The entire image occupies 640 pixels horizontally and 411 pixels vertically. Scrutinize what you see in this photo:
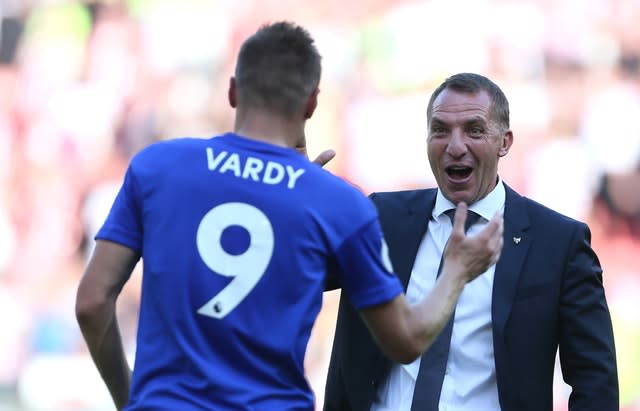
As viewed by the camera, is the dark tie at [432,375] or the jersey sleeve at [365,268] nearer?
the jersey sleeve at [365,268]

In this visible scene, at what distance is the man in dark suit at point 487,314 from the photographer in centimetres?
426

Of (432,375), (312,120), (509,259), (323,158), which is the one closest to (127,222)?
(323,158)

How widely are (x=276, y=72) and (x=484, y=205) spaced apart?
1.53m

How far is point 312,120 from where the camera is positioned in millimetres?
9867

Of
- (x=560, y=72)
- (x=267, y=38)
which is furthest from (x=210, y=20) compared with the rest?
(x=267, y=38)

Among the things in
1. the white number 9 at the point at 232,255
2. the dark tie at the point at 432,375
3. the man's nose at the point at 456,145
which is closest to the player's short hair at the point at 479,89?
the man's nose at the point at 456,145

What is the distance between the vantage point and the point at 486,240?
3.46m

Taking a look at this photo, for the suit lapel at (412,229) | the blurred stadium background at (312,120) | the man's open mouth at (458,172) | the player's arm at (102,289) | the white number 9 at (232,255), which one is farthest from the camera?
the blurred stadium background at (312,120)

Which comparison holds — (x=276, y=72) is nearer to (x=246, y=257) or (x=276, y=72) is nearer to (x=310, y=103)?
(x=310, y=103)

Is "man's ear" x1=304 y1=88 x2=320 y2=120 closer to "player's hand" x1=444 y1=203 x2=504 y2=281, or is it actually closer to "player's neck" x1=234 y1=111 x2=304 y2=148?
"player's neck" x1=234 y1=111 x2=304 y2=148

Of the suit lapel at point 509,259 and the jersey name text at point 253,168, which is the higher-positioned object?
the jersey name text at point 253,168

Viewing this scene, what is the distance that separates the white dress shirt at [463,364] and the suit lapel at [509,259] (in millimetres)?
43

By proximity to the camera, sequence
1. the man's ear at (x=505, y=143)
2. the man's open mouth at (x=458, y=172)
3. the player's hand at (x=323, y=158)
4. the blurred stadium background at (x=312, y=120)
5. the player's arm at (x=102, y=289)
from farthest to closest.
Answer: the blurred stadium background at (x=312, y=120) → the man's ear at (x=505, y=143) → the man's open mouth at (x=458, y=172) → the player's hand at (x=323, y=158) → the player's arm at (x=102, y=289)

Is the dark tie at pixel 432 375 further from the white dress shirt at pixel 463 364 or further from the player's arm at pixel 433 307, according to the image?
the player's arm at pixel 433 307
